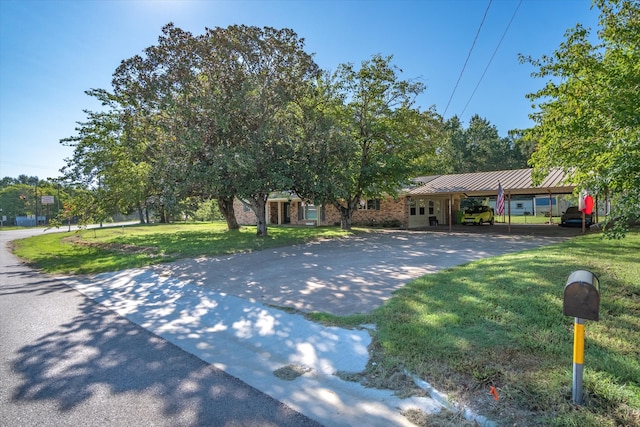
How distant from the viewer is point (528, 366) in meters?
3.26

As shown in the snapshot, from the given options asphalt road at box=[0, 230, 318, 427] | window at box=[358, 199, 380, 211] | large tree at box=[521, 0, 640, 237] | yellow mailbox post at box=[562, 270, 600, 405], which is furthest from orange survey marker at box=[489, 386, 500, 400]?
window at box=[358, 199, 380, 211]

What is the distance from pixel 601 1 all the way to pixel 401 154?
10090 millimetres

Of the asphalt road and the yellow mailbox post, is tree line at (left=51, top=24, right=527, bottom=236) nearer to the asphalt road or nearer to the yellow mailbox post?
the asphalt road

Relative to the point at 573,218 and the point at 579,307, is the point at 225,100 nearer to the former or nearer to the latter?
the point at 579,307

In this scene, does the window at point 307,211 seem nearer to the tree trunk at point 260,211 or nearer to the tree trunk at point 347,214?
the tree trunk at point 347,214

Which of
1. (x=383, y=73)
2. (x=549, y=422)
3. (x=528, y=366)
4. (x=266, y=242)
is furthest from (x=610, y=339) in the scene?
(x=383, y=73)

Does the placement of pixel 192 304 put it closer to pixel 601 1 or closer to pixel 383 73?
pixel 601 1

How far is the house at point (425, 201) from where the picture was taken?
1833cm

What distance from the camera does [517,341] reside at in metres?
3.77

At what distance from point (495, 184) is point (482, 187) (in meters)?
0.68

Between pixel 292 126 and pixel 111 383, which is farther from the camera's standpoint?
pixel 292 126

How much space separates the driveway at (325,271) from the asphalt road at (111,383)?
227cm

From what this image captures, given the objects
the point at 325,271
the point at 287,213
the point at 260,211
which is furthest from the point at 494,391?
the point at 287,213

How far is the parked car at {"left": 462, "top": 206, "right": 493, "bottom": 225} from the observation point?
25.0 meters
